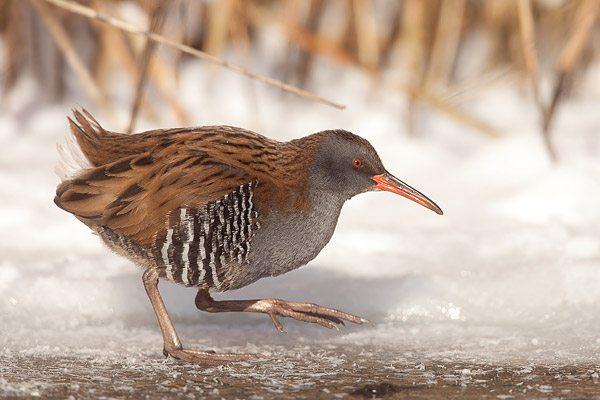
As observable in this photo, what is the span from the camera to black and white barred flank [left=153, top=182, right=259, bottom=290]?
119 inches

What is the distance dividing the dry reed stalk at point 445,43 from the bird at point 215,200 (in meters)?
3.15

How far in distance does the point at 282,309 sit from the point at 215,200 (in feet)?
1.81

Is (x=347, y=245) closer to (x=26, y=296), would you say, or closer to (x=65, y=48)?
(x=26, y=296)

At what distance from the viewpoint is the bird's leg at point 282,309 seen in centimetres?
327

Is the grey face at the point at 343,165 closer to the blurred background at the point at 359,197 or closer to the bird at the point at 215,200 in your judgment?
the bird at the point at 215,200

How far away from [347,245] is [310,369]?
153cm

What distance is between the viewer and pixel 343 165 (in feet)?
10.6

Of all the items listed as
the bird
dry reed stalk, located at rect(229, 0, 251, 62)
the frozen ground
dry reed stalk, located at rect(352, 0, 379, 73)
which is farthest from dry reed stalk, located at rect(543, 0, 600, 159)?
the bird

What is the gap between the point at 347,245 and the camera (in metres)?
4.30

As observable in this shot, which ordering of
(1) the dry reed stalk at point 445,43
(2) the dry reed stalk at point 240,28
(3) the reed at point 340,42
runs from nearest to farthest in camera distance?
(3) the reed at point 340,42 → (2) the dry reed stalk at point 240,28 → (1) the dry reed stalk at point 445,43

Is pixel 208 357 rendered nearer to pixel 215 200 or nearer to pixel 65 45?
pixel 215 200

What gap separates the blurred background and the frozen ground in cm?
1

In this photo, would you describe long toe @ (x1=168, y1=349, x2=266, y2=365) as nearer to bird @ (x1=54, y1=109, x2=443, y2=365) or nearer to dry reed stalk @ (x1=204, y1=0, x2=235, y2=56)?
bird @ (x1=54, y1=109, x2=443, y2=365)

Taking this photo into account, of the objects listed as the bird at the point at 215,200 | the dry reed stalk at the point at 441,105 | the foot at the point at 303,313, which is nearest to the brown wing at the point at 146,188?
the bird at the point at 215,200
